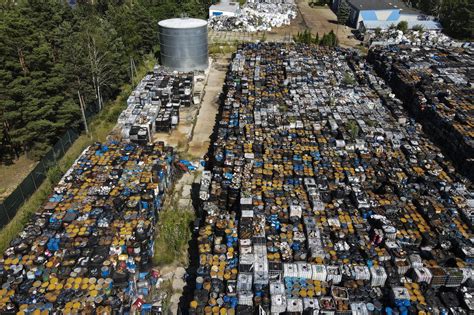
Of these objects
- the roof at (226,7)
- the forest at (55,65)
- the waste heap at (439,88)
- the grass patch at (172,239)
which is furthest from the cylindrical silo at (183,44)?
the grass patch at (172,239)

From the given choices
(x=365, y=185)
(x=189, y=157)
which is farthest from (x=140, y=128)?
(x=365, y=185)

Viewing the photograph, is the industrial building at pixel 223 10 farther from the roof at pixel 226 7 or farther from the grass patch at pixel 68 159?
the grass patch at pixel 68 159

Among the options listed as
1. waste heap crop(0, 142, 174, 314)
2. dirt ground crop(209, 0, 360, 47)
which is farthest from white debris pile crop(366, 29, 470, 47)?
waste heap crop(0, 142, 174, 314)

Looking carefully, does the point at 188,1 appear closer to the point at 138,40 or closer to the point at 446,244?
the point at 138,40

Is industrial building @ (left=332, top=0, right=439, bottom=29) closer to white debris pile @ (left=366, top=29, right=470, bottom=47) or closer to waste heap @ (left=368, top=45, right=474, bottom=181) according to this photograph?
white debris pile @ (left=366, top=29, right=470, bottom=47)

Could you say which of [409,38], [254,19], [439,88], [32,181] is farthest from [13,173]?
[409,38]

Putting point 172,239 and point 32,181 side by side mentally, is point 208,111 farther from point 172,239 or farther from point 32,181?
point 172,239
